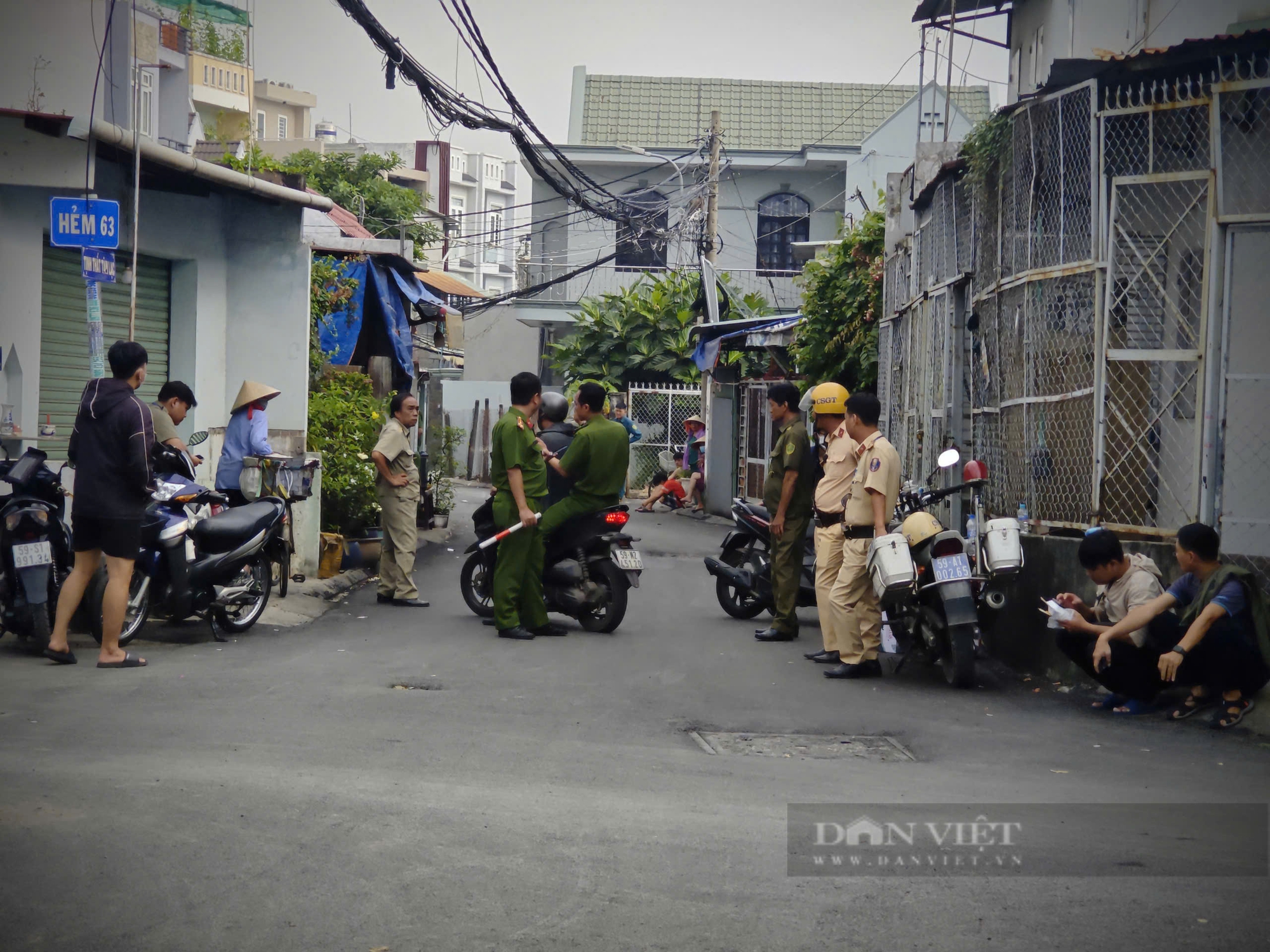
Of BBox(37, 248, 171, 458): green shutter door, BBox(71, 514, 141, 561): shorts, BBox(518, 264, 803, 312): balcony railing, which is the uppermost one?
BBox(518, 264, 803, 312): balcony railing

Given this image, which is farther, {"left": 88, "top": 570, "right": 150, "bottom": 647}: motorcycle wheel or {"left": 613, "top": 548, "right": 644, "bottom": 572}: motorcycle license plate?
{"left": 613, "top": 548, "right": 644, "bottom": 572}: motorcycle license plate

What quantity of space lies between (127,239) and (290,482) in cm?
250

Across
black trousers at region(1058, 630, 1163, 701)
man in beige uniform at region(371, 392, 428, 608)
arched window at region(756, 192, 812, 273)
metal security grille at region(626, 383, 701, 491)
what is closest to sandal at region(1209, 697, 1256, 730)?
black trousers at region(1058, 630, 1163, 701)

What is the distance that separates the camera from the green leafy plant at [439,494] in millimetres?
19016

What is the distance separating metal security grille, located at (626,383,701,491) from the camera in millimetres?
29734

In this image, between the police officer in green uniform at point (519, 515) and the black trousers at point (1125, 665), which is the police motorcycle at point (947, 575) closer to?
the black trousers at point (1125, 665)

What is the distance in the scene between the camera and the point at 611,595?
34.2ft

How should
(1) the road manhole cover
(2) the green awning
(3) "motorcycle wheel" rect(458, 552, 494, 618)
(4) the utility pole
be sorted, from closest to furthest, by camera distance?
(1) the road manhole cover, (3) "motorcycle wheel" rect(458, 552, 494, 618), (4) the utility pole, (2) the green awning

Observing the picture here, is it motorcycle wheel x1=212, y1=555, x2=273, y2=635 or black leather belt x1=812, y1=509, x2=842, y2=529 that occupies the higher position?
black leather belt x1=812, y1=509, x2=842, y2=529

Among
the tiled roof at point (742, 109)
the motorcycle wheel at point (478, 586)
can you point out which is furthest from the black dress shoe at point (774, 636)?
the tiled roof at point (742, 109)

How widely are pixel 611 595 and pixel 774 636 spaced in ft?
4.34

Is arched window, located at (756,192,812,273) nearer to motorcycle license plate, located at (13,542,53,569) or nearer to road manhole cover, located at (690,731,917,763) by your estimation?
motorcycle license plate, located at (13,542,53,569)

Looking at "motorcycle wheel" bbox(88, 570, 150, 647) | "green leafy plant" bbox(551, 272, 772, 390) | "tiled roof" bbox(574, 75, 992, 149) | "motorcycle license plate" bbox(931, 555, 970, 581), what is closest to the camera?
"motorcycle license plate" bbox(931, 555, 970, 581)

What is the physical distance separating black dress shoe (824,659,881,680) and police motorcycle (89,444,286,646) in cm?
417
